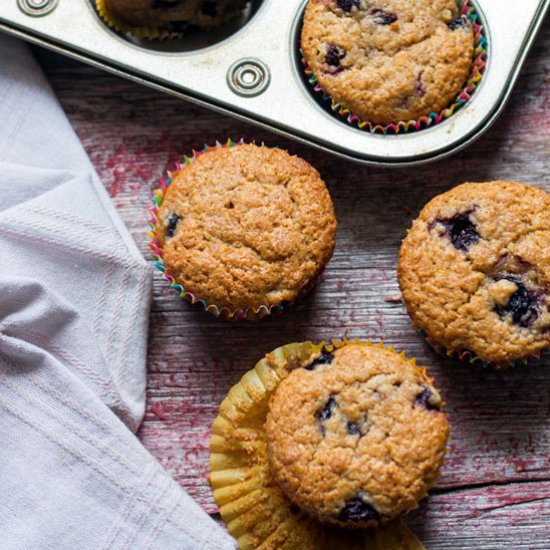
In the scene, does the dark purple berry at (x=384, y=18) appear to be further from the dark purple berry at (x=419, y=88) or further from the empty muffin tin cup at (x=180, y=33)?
the empty muffin tin cup at (x=180, y=33)

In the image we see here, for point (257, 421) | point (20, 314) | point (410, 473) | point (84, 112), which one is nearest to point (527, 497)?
point (410, 473)

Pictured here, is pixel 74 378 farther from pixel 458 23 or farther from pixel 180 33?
pixel 458 23

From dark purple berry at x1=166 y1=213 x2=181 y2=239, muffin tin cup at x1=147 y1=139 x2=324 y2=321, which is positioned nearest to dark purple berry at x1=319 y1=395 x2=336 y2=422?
muffin tin cup at x1=147 y1=139 x2=324 y2=321

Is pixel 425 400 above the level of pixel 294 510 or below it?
above

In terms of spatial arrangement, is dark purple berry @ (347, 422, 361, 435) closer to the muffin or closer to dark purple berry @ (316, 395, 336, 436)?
dark purple berry @ (316, 395, 336, 436)

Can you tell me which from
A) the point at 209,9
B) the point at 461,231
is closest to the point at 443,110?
the point at 461,231

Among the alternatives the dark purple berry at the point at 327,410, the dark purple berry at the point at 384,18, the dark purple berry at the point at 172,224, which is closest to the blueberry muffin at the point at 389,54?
the dark purple berry at the point at 384,18
